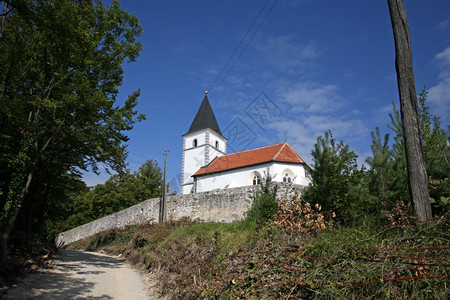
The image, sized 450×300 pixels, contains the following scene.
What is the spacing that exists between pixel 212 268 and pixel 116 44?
9121mm

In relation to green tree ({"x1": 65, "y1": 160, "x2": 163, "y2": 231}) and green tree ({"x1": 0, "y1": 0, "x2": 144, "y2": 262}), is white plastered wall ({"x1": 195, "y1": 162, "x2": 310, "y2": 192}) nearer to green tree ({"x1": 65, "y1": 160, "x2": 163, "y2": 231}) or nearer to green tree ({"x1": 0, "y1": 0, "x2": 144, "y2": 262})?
green tree ({"x1": 65, "y1": 160, "x2": 163, "y2": 231})

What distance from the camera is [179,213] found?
22.3m

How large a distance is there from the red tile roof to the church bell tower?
3194mm

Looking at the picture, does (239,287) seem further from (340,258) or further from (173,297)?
(173,297)

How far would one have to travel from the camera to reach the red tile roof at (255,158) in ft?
89.9

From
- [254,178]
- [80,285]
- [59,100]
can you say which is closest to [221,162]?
[254,178]

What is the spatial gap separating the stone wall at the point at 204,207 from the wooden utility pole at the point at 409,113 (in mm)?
11033

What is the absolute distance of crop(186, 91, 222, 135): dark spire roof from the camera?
3909cm

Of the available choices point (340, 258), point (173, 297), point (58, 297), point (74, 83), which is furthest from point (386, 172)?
point (74, 83)

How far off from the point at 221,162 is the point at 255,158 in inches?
195

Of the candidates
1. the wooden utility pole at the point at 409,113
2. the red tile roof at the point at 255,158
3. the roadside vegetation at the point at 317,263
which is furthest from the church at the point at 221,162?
the wooden utility pole at the point at 409,113

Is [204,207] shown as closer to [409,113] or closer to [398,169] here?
[398,169]

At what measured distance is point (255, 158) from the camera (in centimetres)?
2897

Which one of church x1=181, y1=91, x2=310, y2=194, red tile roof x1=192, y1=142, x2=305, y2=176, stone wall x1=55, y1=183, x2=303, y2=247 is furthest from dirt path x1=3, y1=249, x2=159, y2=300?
red tile roof x1=192, y1=142, x2=305, y2=176
